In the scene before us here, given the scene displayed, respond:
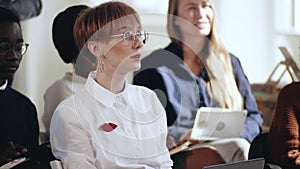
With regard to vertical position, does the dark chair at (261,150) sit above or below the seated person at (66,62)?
below

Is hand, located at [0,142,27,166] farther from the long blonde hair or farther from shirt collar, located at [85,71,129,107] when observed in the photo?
the long blonde hair

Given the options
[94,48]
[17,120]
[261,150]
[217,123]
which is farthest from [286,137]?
[17,120]

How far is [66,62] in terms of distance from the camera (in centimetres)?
168

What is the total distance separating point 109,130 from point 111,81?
0.15 meters

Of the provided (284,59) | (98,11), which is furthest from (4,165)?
(284,59)

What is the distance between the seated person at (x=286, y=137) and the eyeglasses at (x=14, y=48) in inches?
40.7

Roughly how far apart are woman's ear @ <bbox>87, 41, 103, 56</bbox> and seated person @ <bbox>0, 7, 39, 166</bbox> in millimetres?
202

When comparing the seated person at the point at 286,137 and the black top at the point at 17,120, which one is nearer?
the black top at the point at 17,120

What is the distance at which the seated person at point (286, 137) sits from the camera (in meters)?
2.21

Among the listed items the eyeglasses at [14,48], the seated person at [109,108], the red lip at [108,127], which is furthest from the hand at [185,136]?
the eyeglasses at [14,48]

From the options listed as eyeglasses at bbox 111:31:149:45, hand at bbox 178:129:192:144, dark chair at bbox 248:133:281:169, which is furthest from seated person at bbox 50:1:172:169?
dark chair at bbox 248:133:281:169

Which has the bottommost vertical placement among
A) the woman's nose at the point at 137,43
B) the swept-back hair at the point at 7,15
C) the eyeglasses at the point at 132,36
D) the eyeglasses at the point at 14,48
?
the woman's nose at the point at 137,43

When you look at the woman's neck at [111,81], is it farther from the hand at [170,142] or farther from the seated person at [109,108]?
the hand at [170,142]

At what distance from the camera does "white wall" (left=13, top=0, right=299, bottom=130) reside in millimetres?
1622
